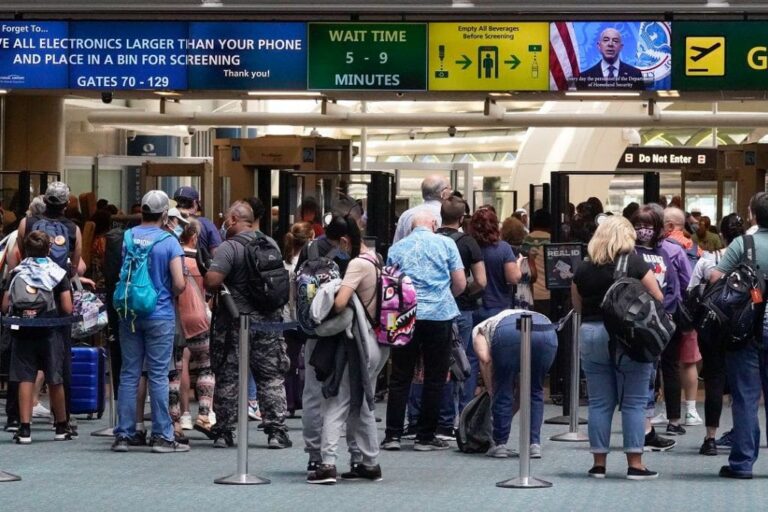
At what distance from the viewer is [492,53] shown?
46.8 feet

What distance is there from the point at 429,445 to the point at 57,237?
2.94m

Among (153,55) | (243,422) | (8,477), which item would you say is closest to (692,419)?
(243,422)

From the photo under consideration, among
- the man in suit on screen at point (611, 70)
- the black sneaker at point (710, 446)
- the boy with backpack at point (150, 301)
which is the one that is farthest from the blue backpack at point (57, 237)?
the man in suit on screen at point (611, 70)

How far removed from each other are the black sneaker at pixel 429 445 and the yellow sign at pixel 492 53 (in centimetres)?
411

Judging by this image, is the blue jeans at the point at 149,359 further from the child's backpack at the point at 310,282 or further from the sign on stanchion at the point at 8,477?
the child's backpack at the point at 310,282

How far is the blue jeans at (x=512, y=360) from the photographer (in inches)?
400


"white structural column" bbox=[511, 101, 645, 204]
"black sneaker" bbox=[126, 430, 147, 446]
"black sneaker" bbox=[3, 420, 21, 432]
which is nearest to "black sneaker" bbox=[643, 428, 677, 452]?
"black sneaker" bbox=[126, 430, 147, 446]

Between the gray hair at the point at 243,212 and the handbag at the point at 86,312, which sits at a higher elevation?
the gray hair at the point at 243,212

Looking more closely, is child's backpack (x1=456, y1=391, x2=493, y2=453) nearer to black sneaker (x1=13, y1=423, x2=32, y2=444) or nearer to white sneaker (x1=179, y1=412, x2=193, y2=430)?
white sneaker (x1=179, y1=412, x2=193, y2=430)

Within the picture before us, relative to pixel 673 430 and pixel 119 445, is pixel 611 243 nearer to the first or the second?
pixel 673 430

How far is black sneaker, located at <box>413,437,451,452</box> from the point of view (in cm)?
1107

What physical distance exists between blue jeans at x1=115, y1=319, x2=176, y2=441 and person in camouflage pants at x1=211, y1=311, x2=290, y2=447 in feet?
1.08

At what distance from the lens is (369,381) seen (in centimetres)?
936

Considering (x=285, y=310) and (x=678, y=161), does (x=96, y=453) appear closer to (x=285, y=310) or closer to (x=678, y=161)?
(x=285, y=310)
